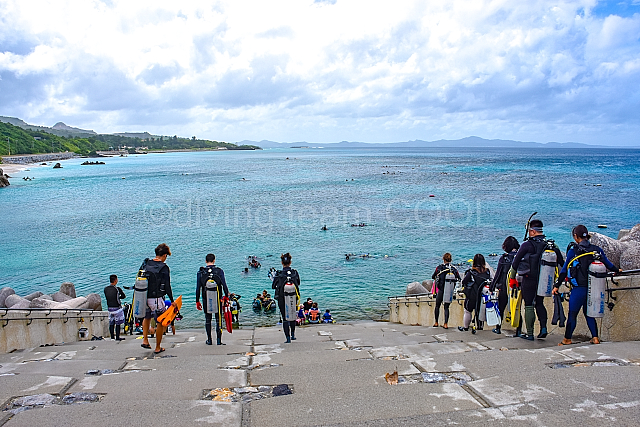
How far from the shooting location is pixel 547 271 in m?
7.71

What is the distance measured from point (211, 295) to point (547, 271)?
20.1 ft

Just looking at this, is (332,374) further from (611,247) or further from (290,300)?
(611,247)

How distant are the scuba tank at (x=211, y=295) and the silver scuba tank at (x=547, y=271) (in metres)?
5.94

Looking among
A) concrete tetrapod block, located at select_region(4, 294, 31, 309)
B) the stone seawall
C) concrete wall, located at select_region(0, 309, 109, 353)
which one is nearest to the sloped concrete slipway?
concrete wall, located at select_region(0, 309, 109, 353)

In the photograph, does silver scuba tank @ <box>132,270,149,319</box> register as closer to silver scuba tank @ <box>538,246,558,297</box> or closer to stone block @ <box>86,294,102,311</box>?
silver scuba tank @ <box>538,246,558,297</box>

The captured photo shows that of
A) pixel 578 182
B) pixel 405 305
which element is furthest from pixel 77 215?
pixel 578 182

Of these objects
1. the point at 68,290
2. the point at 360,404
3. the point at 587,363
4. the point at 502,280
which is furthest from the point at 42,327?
the point at 68,290

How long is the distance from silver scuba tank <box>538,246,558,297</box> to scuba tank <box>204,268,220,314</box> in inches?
234

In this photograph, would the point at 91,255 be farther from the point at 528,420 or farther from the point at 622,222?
the point at 622,222

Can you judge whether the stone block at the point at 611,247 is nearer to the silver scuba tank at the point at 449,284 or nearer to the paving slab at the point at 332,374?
the silver scuba tank at the point at 449,284

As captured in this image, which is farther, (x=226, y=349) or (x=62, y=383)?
(x=226, y=349)

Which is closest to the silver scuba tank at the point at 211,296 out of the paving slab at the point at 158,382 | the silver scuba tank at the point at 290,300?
the silver scuba tank at the point at 290,300

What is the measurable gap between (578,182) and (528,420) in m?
90.9

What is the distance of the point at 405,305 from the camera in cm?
1647
